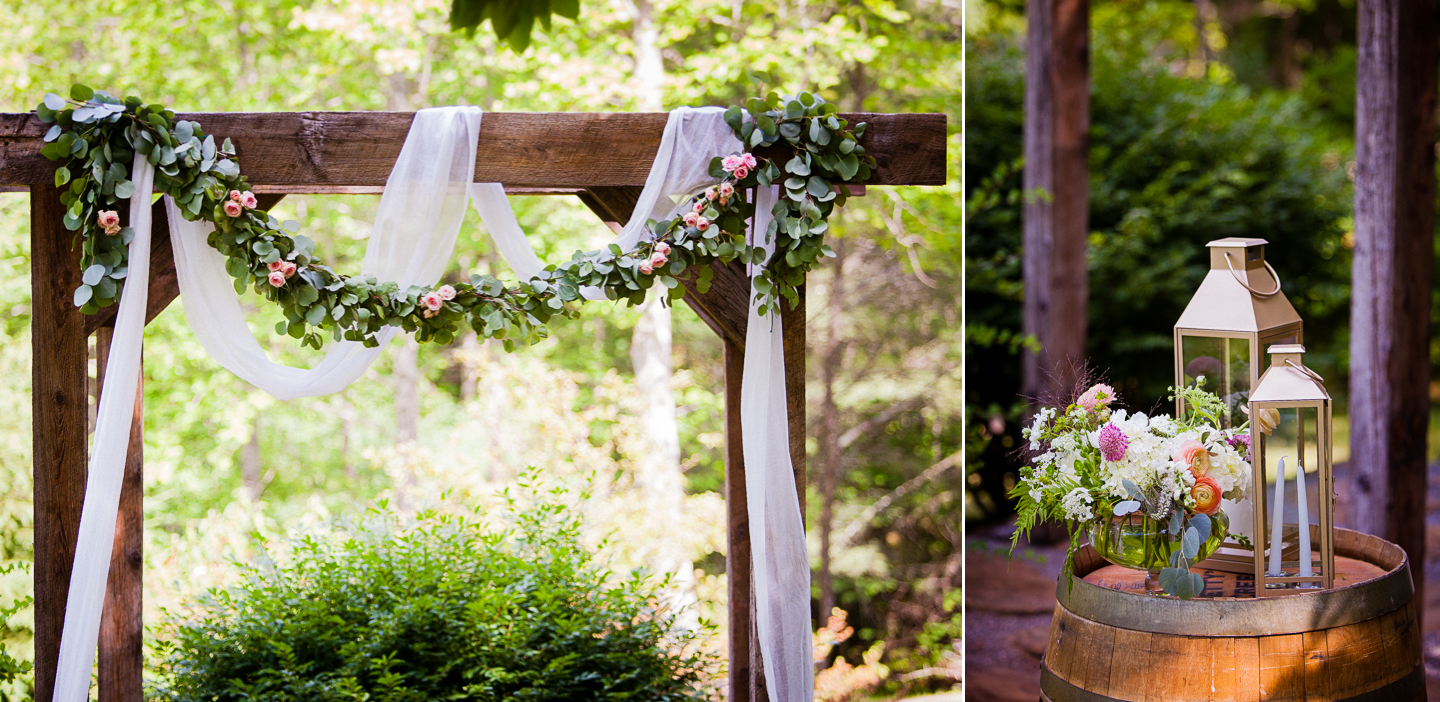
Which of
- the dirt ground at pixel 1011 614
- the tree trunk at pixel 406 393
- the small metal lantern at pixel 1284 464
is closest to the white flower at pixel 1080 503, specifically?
the small metal lantern at pixel 1284 464

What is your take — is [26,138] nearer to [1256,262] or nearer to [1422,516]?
[1256,262]

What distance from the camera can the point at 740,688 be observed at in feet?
9.34

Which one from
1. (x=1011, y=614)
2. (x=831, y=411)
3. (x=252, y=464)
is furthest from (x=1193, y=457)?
(x=252, y=464)

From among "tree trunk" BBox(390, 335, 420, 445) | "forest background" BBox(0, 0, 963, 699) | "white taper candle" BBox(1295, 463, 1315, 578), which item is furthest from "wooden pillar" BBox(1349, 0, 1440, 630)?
"tree trunk" BBox(390, 335, 420, 445)

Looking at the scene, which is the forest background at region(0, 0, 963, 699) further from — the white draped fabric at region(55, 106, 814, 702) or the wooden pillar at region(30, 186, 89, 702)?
the white draped fabric at region(55, 106, 814, 702)

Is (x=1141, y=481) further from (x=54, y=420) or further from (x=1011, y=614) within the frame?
(x=54, y=420)

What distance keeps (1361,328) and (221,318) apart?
336 cm

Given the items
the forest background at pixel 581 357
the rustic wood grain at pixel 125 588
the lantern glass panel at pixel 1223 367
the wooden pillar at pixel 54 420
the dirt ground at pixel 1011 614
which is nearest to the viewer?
the lantern glass panel at pixel 1223 367

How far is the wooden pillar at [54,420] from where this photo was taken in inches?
96.5

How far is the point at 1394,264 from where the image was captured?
3.00 meters

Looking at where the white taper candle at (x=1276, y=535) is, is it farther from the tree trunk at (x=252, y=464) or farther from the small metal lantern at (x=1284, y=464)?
the tree trunk at (x=252, y=464)

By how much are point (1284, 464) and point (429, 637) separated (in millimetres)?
2527

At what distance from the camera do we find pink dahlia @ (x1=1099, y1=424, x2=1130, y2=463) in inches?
69.5

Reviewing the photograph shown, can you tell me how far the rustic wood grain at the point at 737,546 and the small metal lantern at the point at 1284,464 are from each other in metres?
1.29
